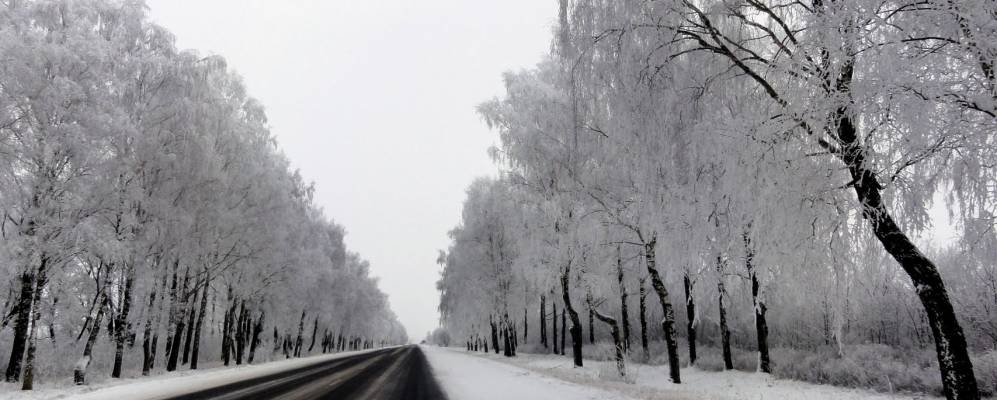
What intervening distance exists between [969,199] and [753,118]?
100 inches

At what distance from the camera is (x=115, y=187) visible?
636 inches

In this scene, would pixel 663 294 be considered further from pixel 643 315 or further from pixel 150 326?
pixel 150 326

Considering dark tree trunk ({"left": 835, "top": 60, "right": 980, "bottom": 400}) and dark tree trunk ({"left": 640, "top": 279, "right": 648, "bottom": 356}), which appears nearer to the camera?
dark tree trunk ({"left": 835, "top": 60, "right": 980, "bottom": 400})

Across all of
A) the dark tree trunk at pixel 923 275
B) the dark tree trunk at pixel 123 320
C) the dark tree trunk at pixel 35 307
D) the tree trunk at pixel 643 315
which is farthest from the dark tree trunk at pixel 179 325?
the dark tree trunk at pixel 923 275

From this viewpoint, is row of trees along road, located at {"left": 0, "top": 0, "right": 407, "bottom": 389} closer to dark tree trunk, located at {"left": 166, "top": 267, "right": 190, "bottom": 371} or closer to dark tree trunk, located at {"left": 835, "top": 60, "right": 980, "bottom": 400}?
dark tree trunk, located at {"left": 166, "top": 267, "right": 190, "bottom": 371}

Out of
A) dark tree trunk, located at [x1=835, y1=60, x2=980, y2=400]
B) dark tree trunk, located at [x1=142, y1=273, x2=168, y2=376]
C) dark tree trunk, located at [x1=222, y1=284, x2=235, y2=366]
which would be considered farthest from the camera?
dark tree trunk, located at [x1=222, y1=284, x2=235, y2=366]

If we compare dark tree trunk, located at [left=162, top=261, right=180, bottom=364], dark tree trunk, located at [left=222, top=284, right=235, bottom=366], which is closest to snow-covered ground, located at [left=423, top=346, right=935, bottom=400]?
dark tree trunk, located at [left=162, top=261, right=180, bottom=364]

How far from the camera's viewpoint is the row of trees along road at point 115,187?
1373 centimetres

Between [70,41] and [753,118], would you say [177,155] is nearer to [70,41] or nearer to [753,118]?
[70,41]

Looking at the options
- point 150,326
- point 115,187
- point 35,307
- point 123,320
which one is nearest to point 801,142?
point 115,187

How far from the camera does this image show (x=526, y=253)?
69.3ft

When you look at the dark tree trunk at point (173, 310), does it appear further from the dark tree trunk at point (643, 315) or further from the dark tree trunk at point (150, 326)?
the dark tree trunk at point (643, 315)

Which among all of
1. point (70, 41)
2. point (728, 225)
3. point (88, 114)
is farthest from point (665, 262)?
point (70, 41)

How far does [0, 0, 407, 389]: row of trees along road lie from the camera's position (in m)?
13.7
